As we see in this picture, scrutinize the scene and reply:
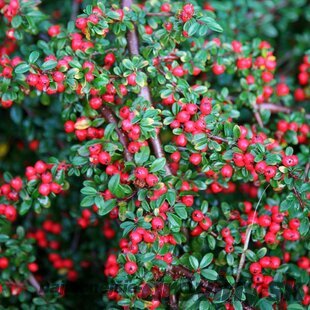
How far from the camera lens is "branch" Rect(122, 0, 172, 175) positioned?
2365 millimetres

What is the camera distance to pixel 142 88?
8.00ft

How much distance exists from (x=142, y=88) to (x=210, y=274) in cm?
92

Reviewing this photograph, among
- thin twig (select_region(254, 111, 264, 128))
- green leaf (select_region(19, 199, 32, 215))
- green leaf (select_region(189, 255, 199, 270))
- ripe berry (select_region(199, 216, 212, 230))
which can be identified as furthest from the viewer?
thin twig (select_region(254, 111, 264, 128))

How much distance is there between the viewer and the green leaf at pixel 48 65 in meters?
2.22

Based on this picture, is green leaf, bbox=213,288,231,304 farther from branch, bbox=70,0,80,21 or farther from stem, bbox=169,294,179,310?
branch, bbox=70,0,80,21

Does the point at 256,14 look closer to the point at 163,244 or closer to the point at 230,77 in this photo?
the point at 230,77

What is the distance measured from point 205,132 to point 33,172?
849 mm

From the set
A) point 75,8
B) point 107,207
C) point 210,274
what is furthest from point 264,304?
point 75,8

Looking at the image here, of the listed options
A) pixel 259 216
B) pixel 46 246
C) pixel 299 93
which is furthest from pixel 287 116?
pixel 46 246

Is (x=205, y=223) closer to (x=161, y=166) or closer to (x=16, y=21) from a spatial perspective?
(x=161, y=166)

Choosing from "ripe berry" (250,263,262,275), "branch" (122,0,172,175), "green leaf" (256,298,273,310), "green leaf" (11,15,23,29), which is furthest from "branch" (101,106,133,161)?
"green leaf" (256,298,273,310)

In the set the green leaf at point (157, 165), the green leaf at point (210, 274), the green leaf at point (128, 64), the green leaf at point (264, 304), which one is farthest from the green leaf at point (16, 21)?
the green leaf at point (264, 304)

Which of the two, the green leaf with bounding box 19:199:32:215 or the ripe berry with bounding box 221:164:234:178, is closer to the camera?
the ripe berry with bounding box 221:164:234:178

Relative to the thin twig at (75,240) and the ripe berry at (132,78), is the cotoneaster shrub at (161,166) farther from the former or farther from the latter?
the thin twig at (75,240)
